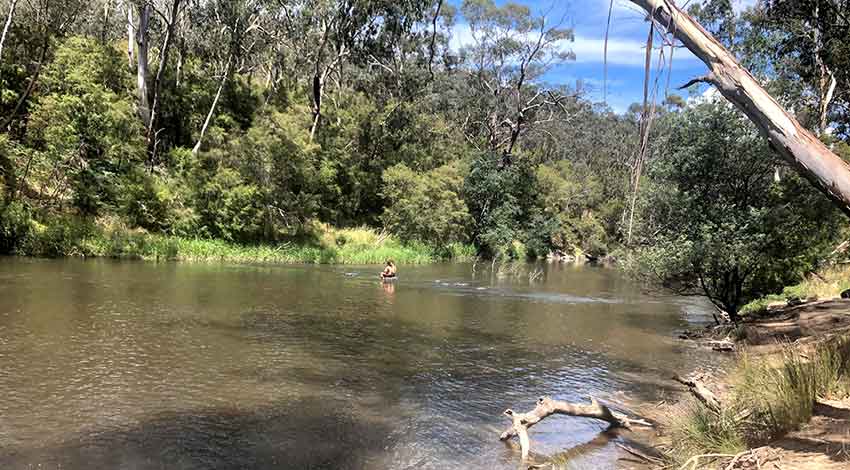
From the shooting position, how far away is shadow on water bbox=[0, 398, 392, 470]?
7117 mm

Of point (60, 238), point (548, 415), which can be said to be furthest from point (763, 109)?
point (60, 238)

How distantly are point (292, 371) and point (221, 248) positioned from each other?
2364 cm

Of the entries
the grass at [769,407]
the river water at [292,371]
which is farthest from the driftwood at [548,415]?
the grass at [769,407]

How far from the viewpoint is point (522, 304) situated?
2331 centimetres

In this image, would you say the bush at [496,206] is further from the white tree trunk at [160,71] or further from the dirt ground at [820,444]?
the dirt ground at [820,444]

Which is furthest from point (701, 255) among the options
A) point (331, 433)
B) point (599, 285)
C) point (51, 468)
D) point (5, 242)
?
point (5, 242)

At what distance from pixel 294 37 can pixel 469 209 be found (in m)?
20.8

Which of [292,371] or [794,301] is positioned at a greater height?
[794,301]

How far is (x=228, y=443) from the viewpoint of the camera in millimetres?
7867

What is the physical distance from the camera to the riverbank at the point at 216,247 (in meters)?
27.5

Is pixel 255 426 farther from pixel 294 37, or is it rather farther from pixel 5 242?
pixel 294 37

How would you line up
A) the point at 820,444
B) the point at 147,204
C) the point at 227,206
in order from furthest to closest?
the point at 227,206, the point at 147,204, the point at 820,444

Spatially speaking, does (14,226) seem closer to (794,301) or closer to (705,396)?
(705,396)

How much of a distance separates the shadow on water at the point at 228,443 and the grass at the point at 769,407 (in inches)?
156
